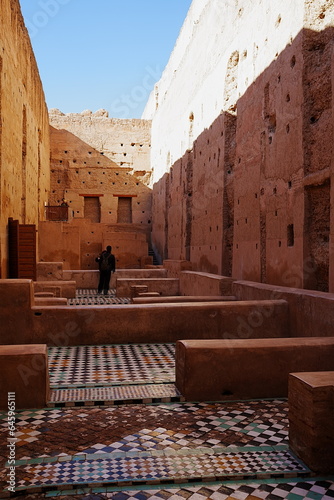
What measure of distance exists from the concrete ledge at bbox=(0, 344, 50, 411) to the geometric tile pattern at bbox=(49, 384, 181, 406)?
0.50 feet

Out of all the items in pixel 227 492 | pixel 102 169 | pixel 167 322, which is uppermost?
pixel 102 169

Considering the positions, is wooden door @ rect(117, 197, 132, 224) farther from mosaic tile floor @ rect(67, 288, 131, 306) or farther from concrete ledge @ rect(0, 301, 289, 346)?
concrete ledge @ rect(0, 301, 289, 346)

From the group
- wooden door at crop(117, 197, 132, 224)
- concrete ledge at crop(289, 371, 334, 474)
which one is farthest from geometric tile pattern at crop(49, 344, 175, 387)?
wooden door at crop(117, 197, 132, 224)

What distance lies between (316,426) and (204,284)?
286 inches

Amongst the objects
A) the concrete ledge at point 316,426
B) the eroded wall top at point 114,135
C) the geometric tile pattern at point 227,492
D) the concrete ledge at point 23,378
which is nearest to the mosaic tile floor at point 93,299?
the concrete ledge at point 23,378

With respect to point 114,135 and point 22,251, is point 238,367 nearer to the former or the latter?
point 22,251

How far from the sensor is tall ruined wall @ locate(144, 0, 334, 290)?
7.01 meters

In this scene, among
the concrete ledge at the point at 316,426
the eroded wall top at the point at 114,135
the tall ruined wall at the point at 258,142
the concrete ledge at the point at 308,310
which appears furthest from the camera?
the eroded wall top at the point at 114,135

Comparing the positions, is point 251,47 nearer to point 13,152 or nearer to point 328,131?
point 328,131

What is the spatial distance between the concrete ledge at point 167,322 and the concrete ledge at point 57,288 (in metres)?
4.69

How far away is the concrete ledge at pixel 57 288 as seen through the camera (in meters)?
10.5

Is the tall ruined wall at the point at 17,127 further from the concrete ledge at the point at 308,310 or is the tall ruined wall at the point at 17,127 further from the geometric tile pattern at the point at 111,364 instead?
the concrete ledge at the point at 308,310

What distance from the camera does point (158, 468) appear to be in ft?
9.14

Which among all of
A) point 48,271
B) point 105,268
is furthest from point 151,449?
point 48,271
